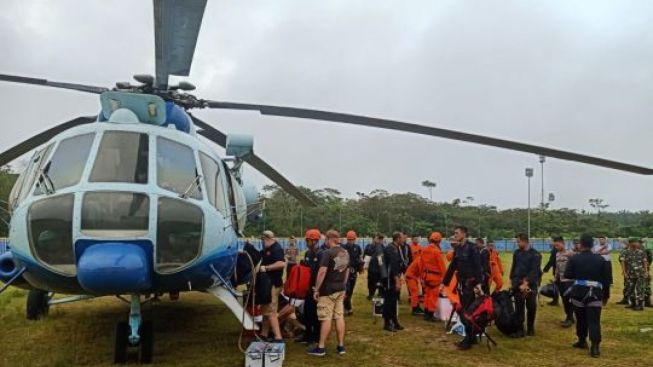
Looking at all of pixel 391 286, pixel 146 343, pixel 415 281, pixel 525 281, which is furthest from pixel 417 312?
pixel 146 343

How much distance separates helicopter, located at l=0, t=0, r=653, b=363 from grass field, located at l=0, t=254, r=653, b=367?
40.1 inches

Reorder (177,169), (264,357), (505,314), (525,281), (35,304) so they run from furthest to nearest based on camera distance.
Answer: (35,304), (525,281), (505,314), (177,169), (264,357)

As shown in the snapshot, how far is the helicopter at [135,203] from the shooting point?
4.91m

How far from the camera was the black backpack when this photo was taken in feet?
26.6

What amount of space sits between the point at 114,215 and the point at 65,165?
942mm

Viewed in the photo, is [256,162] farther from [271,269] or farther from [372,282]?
[372,282]

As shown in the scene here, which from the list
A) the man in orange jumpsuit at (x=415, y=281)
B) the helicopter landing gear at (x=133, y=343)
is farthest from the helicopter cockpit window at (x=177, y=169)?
the man in orange jumpsuit at (x=415, y=281)

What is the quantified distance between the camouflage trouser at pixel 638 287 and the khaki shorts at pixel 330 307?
7242mm

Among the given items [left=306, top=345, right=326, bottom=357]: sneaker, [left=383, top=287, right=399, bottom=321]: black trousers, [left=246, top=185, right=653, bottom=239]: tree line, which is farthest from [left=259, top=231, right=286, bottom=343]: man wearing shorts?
[left=246, top=185, right=653, bottom=239]: tree line

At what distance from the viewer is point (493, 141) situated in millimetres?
6688

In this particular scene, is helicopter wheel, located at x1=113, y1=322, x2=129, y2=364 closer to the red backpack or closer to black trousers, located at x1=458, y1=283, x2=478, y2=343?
the red backpack

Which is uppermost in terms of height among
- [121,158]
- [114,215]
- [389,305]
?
[121,158]

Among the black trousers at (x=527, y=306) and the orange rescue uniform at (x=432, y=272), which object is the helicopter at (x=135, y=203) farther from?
the orange rescue uniform at (x=432, y=272)

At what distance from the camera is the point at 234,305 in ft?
19.7
